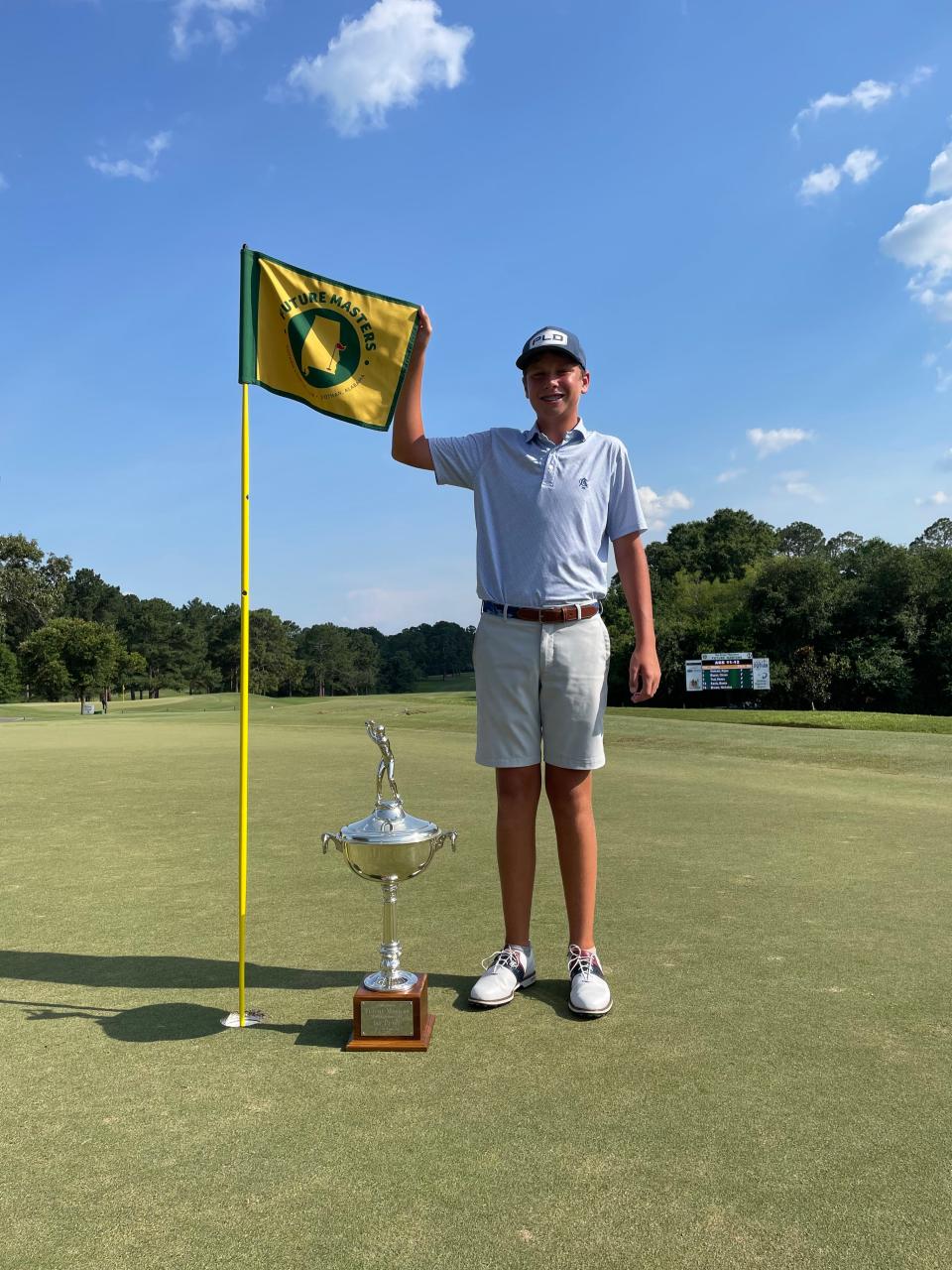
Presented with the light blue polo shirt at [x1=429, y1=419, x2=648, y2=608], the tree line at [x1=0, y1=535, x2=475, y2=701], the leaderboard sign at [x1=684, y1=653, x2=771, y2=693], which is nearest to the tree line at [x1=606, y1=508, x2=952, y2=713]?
the leaderboard sign at [x1=684, y1=653, x2=771, y2=693]

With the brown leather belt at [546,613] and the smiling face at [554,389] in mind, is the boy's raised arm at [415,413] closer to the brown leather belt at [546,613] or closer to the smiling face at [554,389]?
the smiling face at [554,389]

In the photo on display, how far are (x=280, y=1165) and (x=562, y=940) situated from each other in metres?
1.97

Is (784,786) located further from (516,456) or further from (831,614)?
(831,614)

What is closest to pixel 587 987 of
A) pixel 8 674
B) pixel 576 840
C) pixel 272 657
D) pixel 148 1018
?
pixel 576 840

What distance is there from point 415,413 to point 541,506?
24.8 inches

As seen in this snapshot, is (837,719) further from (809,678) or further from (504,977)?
(809,678)

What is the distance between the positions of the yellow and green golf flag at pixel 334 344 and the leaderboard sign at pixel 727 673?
112ft

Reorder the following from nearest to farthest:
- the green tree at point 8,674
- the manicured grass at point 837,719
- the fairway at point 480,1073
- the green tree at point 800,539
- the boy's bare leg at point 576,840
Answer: the fairway at point 480,1073
the boy's bare leg at point 576,840
the manicured grass at point 837,719
the green tree at point 8,674
the green tree at point 800,539

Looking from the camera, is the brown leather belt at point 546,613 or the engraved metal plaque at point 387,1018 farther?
the brown leather belt at point 546,613

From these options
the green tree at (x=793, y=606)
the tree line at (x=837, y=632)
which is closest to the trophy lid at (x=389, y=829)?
the tree line at (x=837, y=632)

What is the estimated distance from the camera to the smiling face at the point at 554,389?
3.17 metres

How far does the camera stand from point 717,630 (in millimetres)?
48062

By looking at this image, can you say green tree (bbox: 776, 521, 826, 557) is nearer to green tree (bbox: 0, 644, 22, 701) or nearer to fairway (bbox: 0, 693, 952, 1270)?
green tree (bbox: 0, 644, 22, 701)

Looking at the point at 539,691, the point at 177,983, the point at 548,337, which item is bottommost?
the point at 177,983
